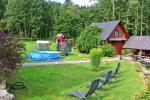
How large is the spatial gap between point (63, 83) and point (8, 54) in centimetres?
474

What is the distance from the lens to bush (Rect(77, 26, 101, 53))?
40312mm

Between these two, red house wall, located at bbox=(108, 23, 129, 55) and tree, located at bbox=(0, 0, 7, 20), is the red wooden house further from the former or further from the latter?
tree, located at bbox=(0, 0, 7, 20)

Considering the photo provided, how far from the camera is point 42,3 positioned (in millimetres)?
78938

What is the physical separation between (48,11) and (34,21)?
318 inches

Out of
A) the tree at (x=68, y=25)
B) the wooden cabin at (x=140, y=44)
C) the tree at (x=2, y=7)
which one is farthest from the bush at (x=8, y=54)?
the tree at (x=2, y=7)

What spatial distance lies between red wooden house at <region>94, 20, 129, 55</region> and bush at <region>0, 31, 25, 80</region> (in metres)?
26.0

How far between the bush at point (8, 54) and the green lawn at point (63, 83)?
1354 millimetres

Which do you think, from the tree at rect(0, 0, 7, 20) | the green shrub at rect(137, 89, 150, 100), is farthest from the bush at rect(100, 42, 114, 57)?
the tree at rect(0, 0, 7, 20)

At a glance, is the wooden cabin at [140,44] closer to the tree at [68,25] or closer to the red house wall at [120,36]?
the red house wall at [120,36]

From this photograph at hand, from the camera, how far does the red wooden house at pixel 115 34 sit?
42838mm

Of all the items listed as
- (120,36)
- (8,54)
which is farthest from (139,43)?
(8,54)

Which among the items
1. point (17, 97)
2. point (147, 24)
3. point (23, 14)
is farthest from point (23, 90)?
point (23, 14)

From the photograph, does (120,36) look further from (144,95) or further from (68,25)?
(144,95)

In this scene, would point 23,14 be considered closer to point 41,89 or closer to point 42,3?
point 42,3
